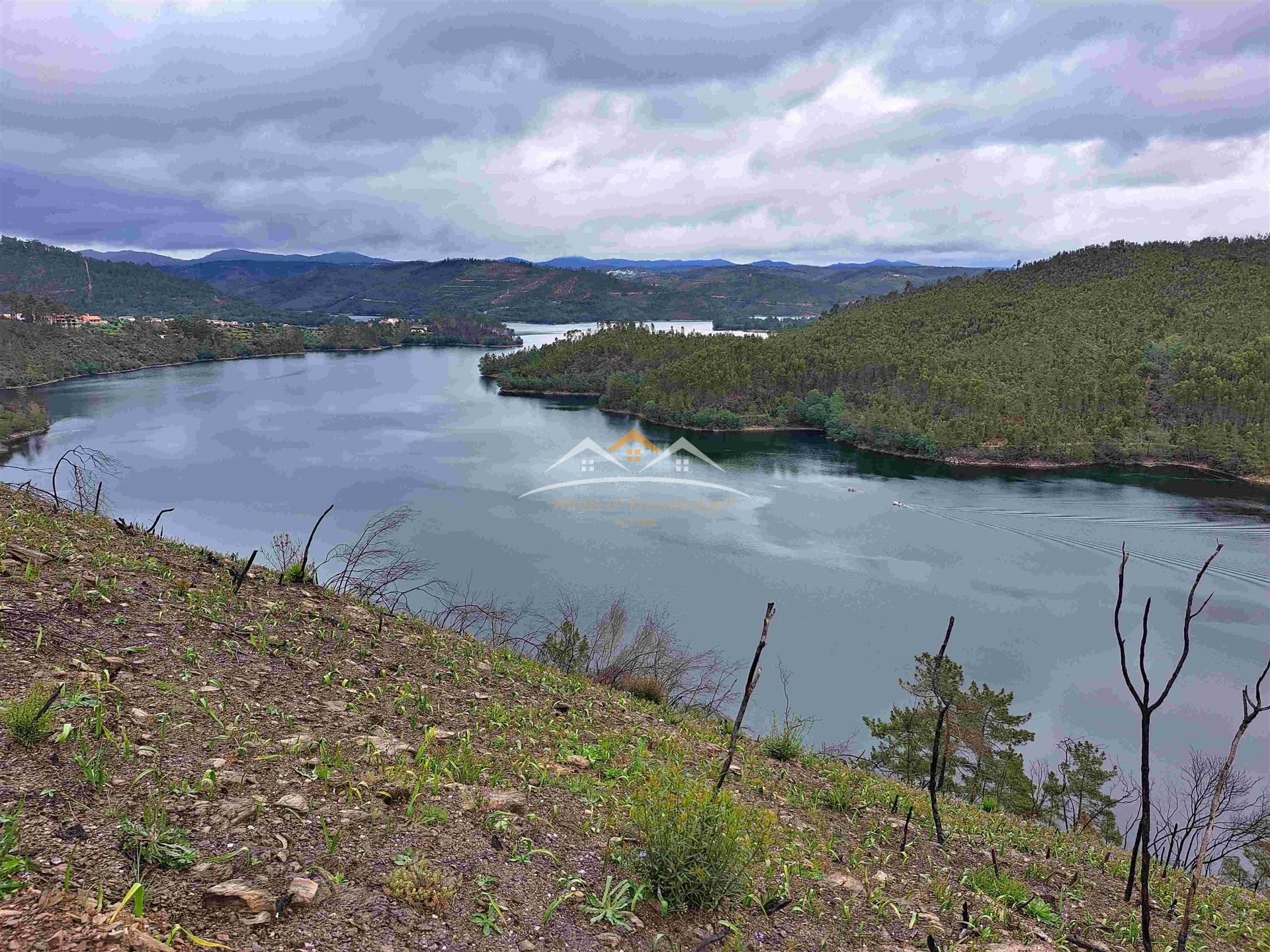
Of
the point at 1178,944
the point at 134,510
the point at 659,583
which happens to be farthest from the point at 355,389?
the point at 1178,944

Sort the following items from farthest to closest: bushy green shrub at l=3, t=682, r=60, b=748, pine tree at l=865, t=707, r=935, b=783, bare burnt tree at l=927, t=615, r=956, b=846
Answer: pine tree at l=865, t=707, r=935, b=783
bare burnt tree at l=927, t=615, r=956, b=846
bushy green shrub at l=3, t=682, r=60, b=748

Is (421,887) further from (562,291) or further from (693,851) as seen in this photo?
(562,291)

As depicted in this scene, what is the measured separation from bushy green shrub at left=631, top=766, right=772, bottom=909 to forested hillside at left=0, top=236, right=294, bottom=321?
13819cm

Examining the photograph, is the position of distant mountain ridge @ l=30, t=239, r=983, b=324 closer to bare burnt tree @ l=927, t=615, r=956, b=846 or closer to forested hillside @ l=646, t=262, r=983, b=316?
forested hillside @ l=646, t=262, r=983, b=316

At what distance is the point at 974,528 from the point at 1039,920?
89.9 ft

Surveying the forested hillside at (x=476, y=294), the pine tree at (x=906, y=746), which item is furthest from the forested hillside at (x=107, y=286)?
the pine tree at (x=906, y=746)

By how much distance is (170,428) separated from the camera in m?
41.8

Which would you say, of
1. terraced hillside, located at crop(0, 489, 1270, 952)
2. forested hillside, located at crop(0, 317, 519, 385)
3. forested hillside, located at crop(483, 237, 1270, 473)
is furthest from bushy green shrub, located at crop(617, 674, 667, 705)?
forested hillside, located at crop(0, 317, 519, 385)

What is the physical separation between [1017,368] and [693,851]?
61311 mm

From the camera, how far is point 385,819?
2.75m

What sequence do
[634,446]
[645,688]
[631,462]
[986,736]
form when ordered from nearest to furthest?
[645,688], [986,736], [631,462], [634,446]

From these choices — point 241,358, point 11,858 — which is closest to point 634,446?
point 11,858

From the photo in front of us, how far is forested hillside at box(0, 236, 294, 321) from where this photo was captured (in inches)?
4715

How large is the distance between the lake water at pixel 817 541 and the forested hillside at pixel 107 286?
97392mm
